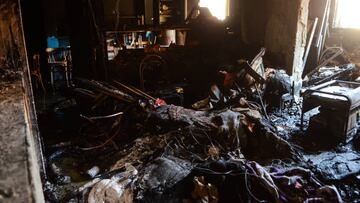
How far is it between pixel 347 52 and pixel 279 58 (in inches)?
194

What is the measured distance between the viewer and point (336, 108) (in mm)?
5863

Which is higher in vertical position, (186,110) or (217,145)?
(186,110)

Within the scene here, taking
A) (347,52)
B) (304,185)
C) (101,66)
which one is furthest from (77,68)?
(347,52)

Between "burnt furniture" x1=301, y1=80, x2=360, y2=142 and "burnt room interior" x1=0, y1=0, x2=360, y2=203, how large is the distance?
2 centimetres

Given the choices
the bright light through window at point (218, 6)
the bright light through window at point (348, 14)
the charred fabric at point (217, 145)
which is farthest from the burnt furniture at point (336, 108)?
the bright light through window at point (218, 6)

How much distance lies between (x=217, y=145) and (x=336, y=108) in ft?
7.65

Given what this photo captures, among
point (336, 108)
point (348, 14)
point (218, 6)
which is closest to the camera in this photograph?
point (336, 108)

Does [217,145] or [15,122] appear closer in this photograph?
[15,122]

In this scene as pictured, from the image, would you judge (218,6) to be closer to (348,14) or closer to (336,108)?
(348,14)

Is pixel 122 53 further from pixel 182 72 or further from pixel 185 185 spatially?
pixel 185 185

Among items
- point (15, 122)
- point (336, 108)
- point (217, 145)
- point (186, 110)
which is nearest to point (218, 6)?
point (186, 110)

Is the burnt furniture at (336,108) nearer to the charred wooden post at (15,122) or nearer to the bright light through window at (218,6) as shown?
the charred wooden post at (15,122)

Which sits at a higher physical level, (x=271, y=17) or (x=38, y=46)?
(x=271, y=17)

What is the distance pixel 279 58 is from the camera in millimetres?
8531
